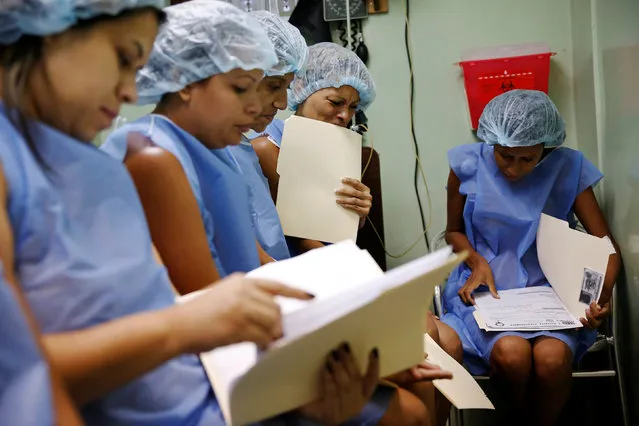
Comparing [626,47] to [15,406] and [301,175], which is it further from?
[15,406]

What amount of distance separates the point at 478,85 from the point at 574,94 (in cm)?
38

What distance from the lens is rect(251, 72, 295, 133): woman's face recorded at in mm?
1455

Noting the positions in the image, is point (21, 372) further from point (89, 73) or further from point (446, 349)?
point (446, 349)

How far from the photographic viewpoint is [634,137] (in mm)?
1656

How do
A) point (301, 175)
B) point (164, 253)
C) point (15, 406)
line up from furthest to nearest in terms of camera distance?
point (301, 175) < point (164, 253) < point (15, 406)

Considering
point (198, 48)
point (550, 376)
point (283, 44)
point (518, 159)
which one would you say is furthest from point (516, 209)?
point (198, 48)

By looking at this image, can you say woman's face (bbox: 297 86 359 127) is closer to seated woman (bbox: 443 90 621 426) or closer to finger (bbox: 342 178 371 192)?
finger (bbox: 342 178 371 192)

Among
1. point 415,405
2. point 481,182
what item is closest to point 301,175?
point 481,182

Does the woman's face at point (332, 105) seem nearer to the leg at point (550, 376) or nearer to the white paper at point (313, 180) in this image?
the white paper at point (313, 180)

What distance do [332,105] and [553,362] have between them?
100cm

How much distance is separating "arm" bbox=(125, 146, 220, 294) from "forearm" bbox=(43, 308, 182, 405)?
0.31m

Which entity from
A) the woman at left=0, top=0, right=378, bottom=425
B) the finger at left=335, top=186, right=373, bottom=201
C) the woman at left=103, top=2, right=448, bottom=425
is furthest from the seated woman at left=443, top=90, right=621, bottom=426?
the woman at left=0, top=0, right=378, bottom=425

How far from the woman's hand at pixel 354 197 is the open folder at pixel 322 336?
0.74m

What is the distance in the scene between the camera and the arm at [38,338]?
0.53 m
